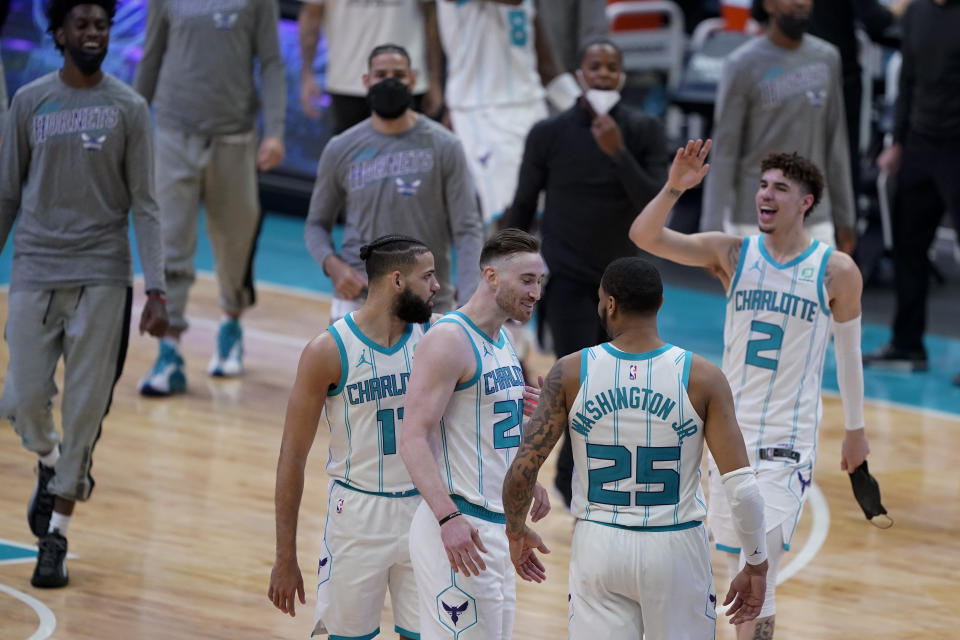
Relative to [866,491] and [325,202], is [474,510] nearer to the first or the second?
[866,491]

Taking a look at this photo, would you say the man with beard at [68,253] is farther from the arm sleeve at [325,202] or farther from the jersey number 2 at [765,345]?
the jersey number 2 at [765,345]

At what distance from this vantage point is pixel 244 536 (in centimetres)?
752

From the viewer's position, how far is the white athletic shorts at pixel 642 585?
459 cm

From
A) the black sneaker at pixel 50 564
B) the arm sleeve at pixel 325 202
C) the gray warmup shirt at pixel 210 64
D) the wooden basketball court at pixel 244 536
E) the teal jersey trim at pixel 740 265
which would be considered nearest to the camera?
the teal jersey trim at pixel 740 265

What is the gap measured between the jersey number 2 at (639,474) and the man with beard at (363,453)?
0.75 metres

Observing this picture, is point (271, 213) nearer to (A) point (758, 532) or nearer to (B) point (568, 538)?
(B) point (568, 538)

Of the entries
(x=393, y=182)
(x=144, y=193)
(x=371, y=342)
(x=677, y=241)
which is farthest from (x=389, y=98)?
(x=371, y=342)

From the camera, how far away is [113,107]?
6.83 metres

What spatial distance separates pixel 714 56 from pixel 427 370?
10.3m

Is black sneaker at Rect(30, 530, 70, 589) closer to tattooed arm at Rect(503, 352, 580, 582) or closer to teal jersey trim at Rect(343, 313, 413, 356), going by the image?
teal jersey trim at Rect(343, 313, 413, 356)

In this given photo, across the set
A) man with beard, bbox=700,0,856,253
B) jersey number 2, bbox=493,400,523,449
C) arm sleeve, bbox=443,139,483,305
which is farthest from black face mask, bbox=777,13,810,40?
jersey number 2, bbox=493,400,523,449

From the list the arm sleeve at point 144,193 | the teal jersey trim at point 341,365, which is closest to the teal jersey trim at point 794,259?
the teal jersey trim at point 341,365

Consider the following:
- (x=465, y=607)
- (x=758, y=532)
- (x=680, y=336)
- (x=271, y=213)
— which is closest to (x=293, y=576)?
(x=465, y=607)

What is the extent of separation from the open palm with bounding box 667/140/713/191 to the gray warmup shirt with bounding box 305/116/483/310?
170 centimetres
